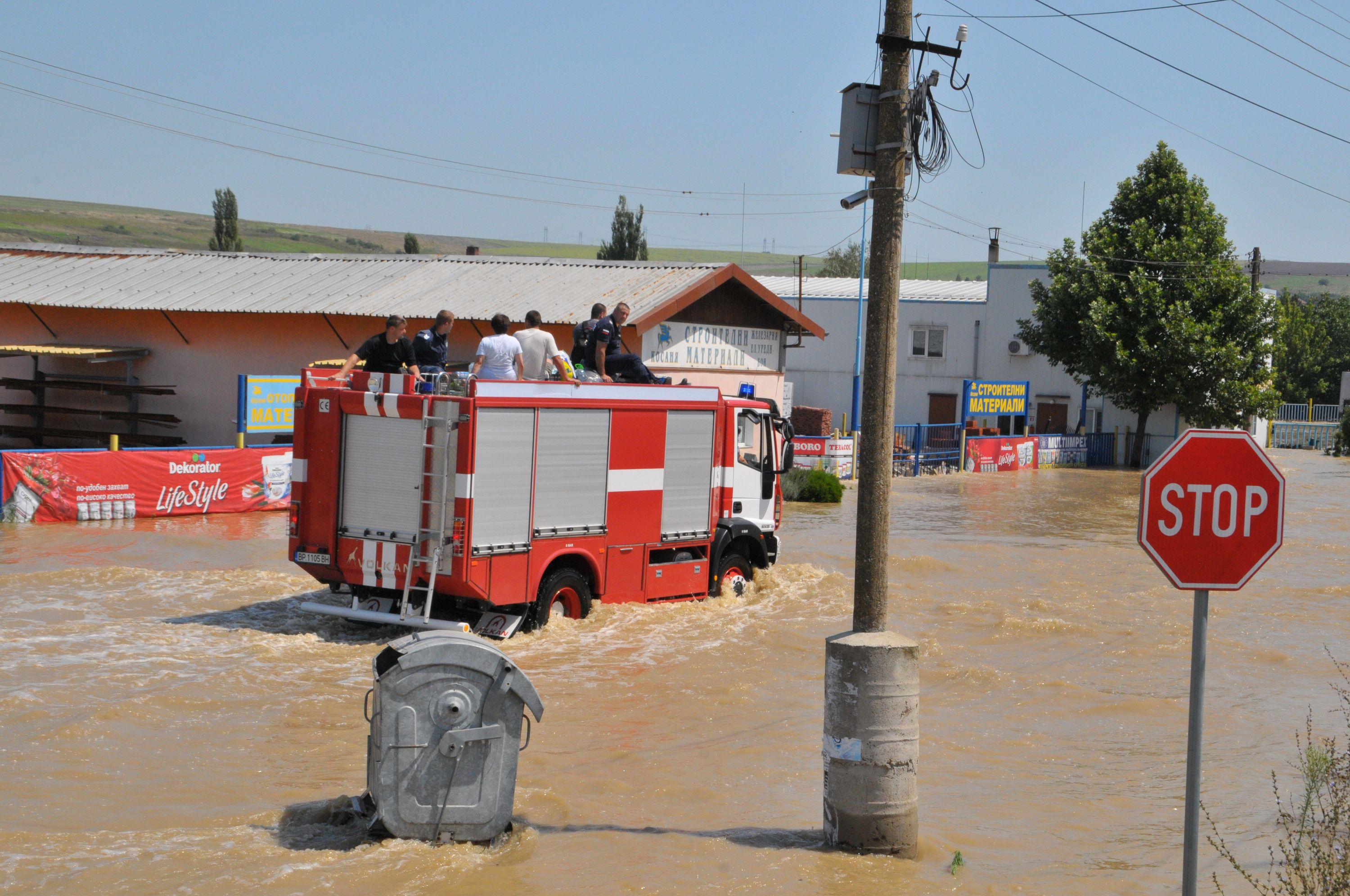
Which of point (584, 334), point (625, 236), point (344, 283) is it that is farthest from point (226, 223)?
point (584, 334)

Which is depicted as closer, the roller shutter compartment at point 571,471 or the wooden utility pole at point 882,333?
the wooden utility pole at point 882,333

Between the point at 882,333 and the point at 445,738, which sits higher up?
the point at 882,333

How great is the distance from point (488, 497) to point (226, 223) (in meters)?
85.0

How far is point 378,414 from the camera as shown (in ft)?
38.9

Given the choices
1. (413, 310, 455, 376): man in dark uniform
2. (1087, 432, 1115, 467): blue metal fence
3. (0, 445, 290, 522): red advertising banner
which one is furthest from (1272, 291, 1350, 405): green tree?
(413, 310, 455, 376): man in dark uniform

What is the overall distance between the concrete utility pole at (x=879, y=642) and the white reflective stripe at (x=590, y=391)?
5.06m

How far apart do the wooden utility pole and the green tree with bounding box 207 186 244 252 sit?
3447 inches

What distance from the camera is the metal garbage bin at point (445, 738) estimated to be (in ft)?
21.7

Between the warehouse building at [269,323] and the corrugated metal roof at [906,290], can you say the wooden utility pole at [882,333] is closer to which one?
the warehouse building at [269,323]

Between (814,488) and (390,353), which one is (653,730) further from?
(814,488)

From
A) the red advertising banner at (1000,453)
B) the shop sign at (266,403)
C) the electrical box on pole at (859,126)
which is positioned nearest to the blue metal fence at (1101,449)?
the red advertising banner at (1000,453)

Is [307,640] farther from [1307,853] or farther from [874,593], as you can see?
[1307,853]

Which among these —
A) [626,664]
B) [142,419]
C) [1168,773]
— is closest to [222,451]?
[142,419]

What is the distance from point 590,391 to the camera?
12812mm
